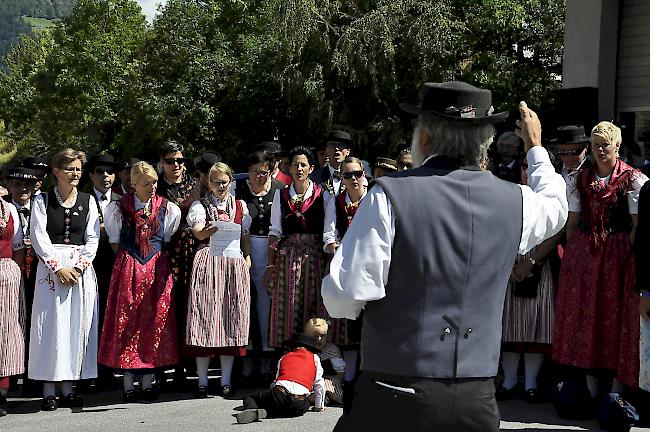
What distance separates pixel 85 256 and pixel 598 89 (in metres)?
6.28

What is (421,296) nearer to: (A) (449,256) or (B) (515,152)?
(A) (449,256)

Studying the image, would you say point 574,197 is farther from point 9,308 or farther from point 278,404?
point 9,308

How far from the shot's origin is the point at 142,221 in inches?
304

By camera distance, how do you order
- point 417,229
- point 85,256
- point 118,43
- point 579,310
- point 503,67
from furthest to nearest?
point 118,43, point 503,67, point 85,256, point 579,310, point 417,229

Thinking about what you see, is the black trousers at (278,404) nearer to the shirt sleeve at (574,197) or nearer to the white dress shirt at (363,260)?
the shirt sleeve at (574,197)

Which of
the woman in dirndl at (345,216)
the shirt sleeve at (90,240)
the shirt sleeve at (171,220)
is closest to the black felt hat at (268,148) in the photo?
the woman in dirndl at (345,216)

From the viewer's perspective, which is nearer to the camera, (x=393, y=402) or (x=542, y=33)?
(x=393, y=402)

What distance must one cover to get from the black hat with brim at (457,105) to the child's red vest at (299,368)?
3993mm

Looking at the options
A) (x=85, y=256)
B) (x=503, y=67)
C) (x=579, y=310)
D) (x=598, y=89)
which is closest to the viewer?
(x=579, y=310)

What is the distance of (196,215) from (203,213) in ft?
0.20

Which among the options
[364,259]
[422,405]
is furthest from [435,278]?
[422,405]

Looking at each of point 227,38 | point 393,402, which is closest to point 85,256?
point 393,402

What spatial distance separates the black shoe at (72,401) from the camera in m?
7.64

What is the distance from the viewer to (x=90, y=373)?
7.61 m
